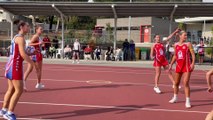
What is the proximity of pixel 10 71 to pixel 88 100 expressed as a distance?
10.9 feet

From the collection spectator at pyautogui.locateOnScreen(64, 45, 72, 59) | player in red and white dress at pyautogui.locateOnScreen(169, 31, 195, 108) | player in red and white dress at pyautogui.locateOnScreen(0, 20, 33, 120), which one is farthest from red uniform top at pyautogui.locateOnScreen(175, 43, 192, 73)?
spectator at pyautogui.locateOnScreen(64, 45, 72, 59)

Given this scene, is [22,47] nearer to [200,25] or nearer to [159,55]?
[159,55]

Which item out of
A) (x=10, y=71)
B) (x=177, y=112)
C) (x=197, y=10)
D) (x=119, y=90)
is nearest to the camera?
(x=10, y=71)

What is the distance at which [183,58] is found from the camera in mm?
10094

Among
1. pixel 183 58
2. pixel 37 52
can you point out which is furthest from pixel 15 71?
pixel 183 58

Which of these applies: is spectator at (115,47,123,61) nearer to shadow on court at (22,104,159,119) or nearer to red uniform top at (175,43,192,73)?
red uniform top at (175,43,192,73)

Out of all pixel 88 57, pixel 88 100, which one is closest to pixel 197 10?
pixel 88 57

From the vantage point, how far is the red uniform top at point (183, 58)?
10.1m

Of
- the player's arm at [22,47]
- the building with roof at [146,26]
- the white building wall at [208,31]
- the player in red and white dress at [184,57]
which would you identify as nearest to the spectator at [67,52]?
the player in red and white dress at [184,57]

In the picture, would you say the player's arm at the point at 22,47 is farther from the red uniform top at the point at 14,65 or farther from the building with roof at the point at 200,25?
the building with roof at the point at 200,25

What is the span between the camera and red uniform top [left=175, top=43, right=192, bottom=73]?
33.0 ft

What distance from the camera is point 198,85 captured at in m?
15.2

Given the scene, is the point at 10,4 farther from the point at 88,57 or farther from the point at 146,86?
the point at 146,86

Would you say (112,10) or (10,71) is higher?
(112,10)
